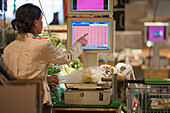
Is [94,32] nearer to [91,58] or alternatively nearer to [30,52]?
[91,58]

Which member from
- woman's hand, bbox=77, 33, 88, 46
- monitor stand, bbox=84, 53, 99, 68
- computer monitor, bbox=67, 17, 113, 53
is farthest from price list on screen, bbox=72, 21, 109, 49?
woman's hand, bbox=77, 33, 88, 46

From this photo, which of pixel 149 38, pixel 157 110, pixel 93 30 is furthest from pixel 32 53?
pixel 149 38

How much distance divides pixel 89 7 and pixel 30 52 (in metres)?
1.00

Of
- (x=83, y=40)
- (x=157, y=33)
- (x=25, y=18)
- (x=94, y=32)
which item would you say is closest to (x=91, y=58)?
(x=94, y=32)

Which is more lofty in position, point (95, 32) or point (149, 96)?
point (95, 32)

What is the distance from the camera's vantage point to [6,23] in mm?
3852

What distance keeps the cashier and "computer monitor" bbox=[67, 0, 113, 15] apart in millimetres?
695

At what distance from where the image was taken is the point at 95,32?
3.15 m

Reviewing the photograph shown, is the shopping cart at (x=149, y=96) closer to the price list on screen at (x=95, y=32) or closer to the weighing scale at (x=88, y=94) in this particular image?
the weighing scale at (x=88, y=94)

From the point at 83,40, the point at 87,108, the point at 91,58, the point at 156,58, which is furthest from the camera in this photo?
the point at 156,58

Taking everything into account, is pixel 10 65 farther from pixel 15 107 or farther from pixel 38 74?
pixel 15 107

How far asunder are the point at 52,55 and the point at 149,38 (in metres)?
7.05

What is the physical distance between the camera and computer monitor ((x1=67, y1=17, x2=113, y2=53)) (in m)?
3.15

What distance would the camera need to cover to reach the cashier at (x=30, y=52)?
8.13 ft
